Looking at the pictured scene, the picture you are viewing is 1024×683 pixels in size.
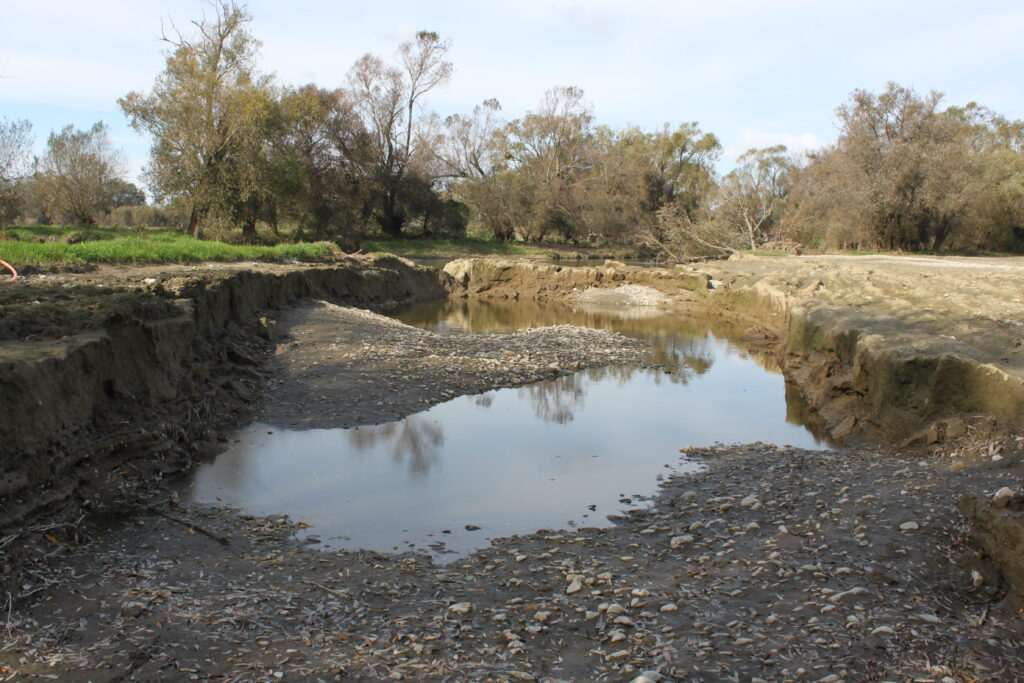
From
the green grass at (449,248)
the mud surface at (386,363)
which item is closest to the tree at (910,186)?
the green grass at (449,248)

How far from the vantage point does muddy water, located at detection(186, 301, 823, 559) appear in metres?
7.64

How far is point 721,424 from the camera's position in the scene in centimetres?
1196

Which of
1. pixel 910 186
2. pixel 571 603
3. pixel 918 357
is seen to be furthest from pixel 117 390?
pixel 910 186

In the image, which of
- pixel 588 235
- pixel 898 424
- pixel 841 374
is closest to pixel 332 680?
pixel 898 424

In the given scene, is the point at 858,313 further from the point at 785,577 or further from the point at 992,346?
Answer: the point at 785,577

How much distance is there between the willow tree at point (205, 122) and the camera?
98.4ft

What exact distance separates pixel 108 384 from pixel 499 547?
17.2ft

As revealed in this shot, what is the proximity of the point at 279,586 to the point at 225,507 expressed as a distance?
2416mm

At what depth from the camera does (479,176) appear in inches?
2275

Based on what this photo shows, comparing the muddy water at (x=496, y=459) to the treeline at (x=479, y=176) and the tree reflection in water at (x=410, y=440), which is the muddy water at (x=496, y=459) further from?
the treeline at (x=479, y=176)

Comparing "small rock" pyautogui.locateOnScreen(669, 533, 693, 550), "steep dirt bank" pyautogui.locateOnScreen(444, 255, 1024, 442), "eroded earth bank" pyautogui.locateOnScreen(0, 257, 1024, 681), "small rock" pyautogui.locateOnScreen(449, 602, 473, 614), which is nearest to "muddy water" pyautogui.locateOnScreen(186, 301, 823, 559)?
"eroded earth bank" pyautogui.locateOnScreen(0, 257, 1024, 681)

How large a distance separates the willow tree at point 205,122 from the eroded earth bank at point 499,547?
2003cm

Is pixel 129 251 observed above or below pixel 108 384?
above

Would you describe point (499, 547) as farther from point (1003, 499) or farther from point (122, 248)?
point (122, 248)
